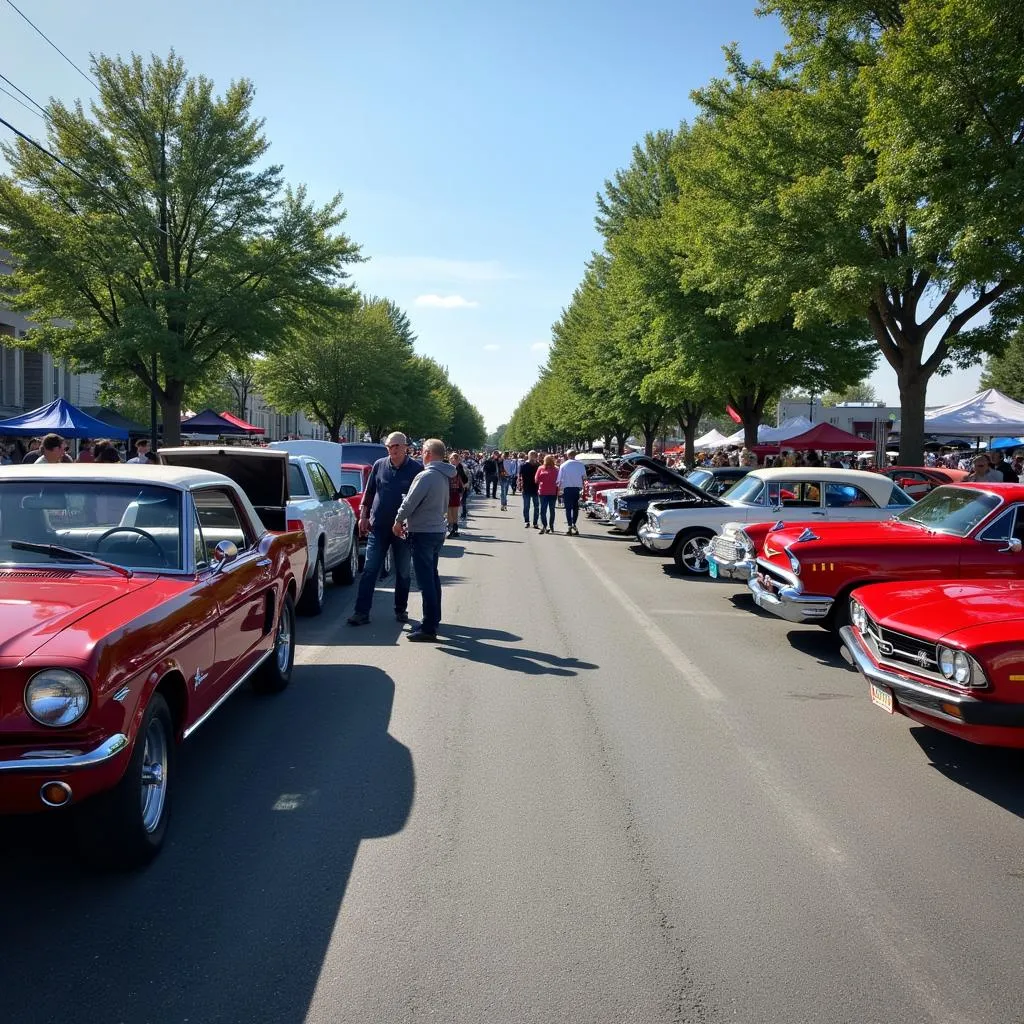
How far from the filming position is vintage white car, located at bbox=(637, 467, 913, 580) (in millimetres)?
12633

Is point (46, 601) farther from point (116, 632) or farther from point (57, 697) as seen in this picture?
point (57, 697)

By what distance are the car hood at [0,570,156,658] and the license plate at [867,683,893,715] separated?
14.3 feet

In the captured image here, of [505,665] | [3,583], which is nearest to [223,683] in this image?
[3,583]

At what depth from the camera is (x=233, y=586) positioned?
17.7 feet

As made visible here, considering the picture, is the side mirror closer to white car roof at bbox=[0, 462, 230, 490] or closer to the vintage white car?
white car roof at bbox=[0, 462, 230, 490]

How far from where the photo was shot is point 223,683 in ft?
17.0

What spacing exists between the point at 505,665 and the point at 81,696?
471 cm

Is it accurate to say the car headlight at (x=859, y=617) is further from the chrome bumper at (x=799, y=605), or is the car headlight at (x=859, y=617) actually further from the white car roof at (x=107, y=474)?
the white car roof at (x=107, y=474)

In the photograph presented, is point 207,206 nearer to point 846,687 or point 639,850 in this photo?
point 846,687

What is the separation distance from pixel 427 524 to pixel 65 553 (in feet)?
14.5

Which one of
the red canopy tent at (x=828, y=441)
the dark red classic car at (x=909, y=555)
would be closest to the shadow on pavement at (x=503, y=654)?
the dark red classic car at (x=909, y=555)

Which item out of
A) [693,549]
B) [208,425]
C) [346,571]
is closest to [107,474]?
[346,571]

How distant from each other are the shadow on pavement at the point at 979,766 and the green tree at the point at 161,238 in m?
23.6

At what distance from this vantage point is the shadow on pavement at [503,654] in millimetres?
7754
